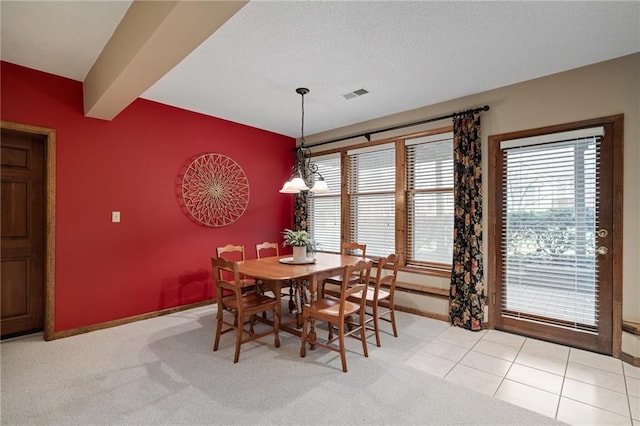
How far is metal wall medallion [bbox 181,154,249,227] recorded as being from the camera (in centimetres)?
425

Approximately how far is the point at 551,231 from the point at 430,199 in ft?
4.44

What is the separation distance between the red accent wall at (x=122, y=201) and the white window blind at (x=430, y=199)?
2575 millimetres

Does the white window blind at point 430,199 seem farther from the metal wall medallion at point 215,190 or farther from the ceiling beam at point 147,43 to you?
the ceiling beam at point 147,43

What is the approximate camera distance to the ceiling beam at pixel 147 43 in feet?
5.65

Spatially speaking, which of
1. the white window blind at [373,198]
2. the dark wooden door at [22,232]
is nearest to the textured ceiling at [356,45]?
the dark wooden door at [22,232]

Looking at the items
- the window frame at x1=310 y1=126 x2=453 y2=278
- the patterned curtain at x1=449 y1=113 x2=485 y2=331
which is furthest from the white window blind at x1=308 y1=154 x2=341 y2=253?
the patterned curtain at x1=449 y1=113 x2=485 y2=331

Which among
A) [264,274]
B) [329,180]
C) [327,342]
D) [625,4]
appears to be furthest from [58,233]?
[625,4]

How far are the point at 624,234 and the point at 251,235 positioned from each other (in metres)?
4.46

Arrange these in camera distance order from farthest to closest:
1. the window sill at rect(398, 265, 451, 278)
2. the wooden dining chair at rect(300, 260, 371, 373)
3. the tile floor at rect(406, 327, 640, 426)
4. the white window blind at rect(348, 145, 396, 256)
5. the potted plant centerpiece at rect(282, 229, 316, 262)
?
the white window blind at rect(348, 145, 396, 256), the window sill at rect(398, 265, 451, 278), the potted plant centerpiece at rect(282, 229, 316, 262), the wooden dining chair at rect(300, 260, 371, 373), the tile floor at rect(406, 327, 640, 426)

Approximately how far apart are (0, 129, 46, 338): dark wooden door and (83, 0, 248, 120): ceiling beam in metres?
0.92

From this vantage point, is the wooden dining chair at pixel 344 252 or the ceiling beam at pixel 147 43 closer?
the ceiling beam at pixel 147 43

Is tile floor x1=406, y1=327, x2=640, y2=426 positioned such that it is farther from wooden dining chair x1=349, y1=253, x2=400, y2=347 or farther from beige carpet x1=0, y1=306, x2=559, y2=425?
wooden dining chair x1=349, y1=253, x2=400, y2=347

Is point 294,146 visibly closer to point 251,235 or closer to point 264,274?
point 251,235

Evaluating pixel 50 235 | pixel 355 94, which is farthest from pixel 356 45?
pixel 50 235
